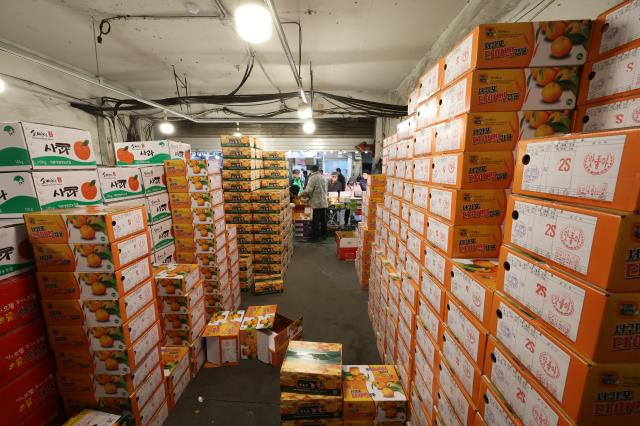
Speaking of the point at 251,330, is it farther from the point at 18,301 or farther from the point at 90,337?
the point at 18,301

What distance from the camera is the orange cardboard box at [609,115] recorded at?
1.13 m

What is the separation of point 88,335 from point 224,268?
2.17 metres


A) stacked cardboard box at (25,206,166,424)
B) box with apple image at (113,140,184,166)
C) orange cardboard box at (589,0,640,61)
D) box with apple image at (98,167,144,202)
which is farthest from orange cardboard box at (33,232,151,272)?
orange cardboard box at (589,0,640,61)

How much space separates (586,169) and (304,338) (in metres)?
3.71

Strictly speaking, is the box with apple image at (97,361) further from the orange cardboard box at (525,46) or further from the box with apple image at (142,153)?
the orange cardboard box at (525,46)

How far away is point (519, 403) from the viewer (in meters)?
1.10

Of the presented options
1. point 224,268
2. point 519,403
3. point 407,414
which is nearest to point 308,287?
point 224,268

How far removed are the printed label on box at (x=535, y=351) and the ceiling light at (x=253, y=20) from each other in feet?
8.88

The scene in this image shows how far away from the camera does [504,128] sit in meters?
1.55

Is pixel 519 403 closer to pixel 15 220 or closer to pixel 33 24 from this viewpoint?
pixel 15 220

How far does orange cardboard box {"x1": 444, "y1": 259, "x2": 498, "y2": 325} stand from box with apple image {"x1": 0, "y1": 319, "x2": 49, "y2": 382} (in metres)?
3.06

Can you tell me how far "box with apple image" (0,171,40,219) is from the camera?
6.88 feet

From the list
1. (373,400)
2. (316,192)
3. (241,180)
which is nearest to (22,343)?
(373,400)

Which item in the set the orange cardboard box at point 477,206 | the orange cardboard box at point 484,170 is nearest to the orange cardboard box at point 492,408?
the orange cardboard box at point 477,206
